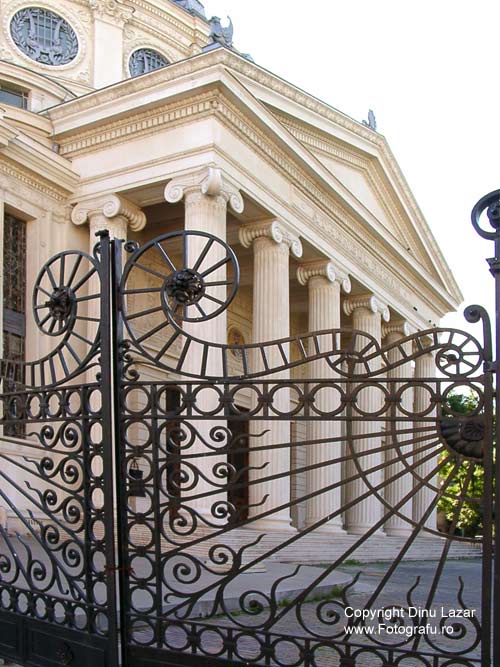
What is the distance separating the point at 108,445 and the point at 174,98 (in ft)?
42.1

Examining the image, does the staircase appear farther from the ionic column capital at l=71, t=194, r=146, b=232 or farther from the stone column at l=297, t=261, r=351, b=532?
the ionic column capital at l=71, t=194, r=146, b=232

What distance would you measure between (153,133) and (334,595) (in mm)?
10356

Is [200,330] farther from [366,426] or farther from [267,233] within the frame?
[366,426]

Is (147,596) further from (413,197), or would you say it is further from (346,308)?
(413,197)

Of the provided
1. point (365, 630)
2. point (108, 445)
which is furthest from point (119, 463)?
point (365, 630)

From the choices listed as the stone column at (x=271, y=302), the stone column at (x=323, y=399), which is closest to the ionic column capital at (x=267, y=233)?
the stone column at (x=271, y=302)

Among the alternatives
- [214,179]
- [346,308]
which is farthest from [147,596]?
[346,308]

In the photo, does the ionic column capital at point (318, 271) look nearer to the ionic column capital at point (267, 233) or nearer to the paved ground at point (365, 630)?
the ionic column capital at point (267, 233)

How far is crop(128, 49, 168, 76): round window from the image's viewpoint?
26.8 meters

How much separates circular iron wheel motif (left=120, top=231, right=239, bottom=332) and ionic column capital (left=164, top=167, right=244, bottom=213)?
3.03 ft

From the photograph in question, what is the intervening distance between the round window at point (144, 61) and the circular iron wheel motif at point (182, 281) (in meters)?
9.78

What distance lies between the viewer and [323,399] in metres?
19.7

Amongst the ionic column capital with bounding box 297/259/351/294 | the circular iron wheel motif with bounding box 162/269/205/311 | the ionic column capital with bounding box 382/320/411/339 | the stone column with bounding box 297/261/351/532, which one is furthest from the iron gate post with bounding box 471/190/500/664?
the ionic column capital with bounding box 382/320/411/339

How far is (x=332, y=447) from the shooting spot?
1945 cm
